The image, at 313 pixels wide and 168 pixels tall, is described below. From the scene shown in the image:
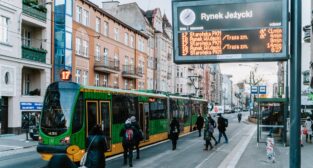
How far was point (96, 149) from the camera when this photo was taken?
34.1 ft

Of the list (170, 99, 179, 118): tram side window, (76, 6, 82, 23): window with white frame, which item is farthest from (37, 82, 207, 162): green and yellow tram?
(76, 6, 82, 23): window with white frame

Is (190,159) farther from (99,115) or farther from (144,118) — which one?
(144,118)

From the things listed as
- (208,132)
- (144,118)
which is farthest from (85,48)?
(208,132)

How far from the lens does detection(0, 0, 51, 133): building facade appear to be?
30.3 m

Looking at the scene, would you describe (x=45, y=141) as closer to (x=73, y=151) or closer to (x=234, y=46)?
(x=73, y=151)

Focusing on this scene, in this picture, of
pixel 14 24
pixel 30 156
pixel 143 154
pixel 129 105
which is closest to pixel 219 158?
pixel 143 154

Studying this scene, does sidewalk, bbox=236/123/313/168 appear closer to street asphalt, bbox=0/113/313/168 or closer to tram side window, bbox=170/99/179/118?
street asphalt, bbox=0/113/313/168

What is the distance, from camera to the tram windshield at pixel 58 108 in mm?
15148

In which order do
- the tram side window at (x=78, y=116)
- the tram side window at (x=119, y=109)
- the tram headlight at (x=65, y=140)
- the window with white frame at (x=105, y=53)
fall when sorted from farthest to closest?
the window with white frame at (x=105, y=53) < the tram side window at (x=119, y=109) < the tram side window at (x=78, y=116) < the tram headlight at (x=65, y=140)

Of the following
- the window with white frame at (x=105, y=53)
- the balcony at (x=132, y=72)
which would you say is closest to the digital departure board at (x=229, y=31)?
the window with white frame at (x=105, y=53)

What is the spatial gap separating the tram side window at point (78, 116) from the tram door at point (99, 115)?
36 cm

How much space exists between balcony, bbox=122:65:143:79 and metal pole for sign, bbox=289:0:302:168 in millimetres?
45562

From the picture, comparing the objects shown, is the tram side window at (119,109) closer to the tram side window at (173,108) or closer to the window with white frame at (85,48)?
the tram side window at (173,108)

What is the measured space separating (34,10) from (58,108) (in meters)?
20.1
